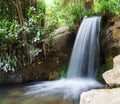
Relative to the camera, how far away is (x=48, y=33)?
7746mm

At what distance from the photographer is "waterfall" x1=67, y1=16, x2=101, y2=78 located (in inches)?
292

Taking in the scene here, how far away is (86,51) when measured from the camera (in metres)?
7.66

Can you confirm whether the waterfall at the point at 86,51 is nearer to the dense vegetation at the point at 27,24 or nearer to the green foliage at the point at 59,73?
the green foliage at the point at 59,73

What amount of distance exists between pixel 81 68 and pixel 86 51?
0.56 m

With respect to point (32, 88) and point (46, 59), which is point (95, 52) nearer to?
point (46, 59)

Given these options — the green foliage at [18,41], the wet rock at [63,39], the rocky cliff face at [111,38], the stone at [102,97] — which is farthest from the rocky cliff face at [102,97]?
the wet rock at [63,39]

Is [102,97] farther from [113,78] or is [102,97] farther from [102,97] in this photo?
[113,78]

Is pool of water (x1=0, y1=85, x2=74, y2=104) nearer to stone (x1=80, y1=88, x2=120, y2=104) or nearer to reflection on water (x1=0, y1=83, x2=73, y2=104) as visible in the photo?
reflection on water (x1=0, y1=83, x2=73, y2=104)

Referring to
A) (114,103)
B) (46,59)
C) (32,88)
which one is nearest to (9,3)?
(46,59)

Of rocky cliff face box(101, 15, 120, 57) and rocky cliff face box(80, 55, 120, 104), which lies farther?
rocky cliff face box(101, 15, 120, 57)

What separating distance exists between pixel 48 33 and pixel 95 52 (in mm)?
1536

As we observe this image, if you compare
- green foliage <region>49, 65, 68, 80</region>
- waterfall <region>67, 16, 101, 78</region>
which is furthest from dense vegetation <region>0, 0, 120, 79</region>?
green foliage <region>49, 65, 68, 80</region>

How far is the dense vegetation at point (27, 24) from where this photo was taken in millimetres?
7199

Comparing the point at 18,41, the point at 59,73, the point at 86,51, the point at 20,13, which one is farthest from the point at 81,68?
the point at 20,13
